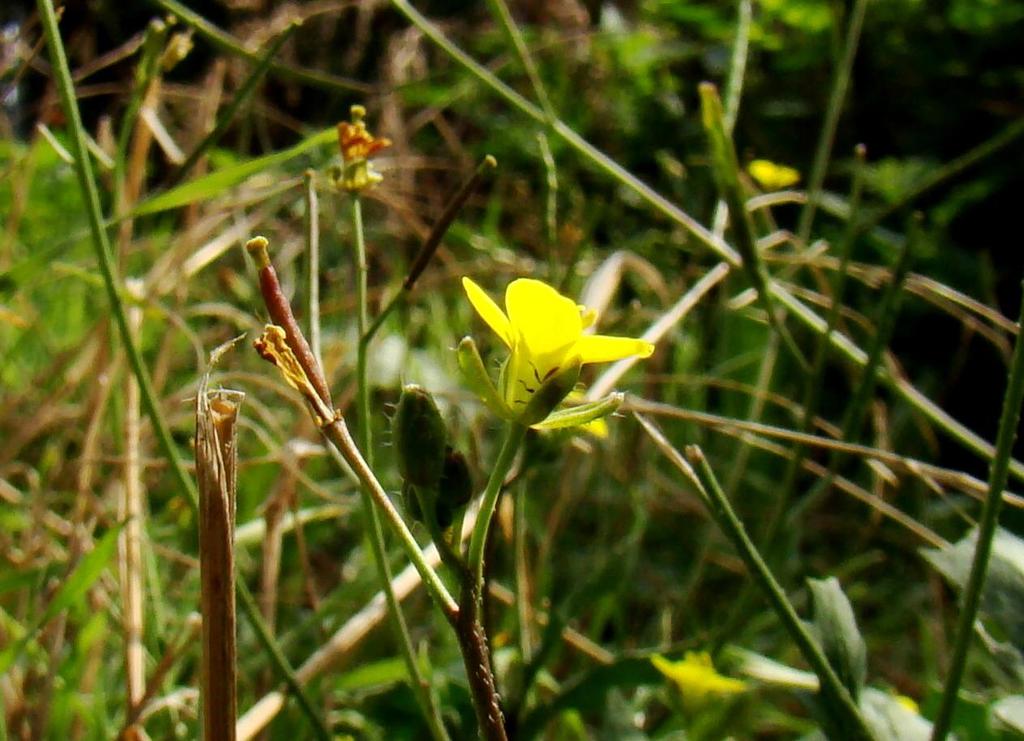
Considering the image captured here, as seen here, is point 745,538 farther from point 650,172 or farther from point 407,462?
point 650,172

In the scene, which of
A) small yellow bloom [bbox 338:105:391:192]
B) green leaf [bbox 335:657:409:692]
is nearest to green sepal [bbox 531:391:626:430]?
small yellow bloom [bbox 338:105:391:192]

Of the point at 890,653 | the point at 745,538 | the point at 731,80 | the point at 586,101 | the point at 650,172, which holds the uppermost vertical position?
the point at 731,80

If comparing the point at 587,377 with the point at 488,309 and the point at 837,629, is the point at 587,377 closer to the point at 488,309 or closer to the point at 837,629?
the point at 837,629

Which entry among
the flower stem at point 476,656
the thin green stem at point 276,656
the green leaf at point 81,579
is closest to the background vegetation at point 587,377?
the green leaf at point 81,579

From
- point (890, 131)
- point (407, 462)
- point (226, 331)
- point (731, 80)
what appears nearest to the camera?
point (407, 462)

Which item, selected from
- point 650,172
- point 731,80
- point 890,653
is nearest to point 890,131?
point 650,172

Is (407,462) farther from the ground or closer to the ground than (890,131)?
farther from the ground

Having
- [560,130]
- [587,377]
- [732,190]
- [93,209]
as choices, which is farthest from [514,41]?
[587,377]

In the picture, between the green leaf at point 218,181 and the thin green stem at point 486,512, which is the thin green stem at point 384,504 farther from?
the green leaf at point 218,181
